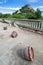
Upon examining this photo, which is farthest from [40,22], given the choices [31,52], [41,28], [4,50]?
[31,52]

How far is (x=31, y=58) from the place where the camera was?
5.59 m

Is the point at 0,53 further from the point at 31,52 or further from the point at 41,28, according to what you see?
the point at 41,28

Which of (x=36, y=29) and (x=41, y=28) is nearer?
(x=41, y=28)

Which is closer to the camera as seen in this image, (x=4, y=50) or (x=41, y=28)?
(x=4, y=50)

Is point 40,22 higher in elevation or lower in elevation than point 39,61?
higher

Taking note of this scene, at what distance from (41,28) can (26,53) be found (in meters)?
4.80

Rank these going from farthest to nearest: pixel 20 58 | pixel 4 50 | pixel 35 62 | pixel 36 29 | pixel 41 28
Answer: pixel 36 29
pixel 41 28
pixel 4 50
pixel 20 58
pixel 35 62

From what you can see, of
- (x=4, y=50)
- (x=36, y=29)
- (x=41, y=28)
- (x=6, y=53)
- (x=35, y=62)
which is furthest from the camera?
(x=36, y=29)

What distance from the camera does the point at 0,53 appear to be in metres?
6.58

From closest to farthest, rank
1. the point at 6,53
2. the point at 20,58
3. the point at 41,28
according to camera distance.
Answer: the point at 20,58
the point at 6,53
the point at 41,28

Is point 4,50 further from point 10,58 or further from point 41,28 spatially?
point 41,28

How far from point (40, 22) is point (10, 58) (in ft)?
16.6

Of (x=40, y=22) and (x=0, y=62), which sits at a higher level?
(x=40, y=22)

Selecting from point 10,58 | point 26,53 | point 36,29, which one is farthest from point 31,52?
point 36,29
